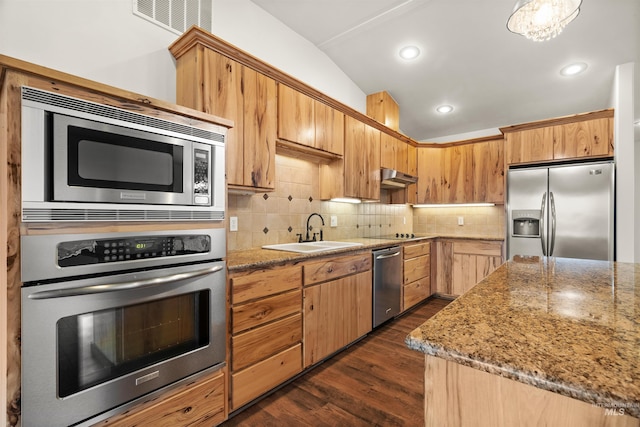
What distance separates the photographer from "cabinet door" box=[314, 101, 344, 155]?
266 centimetres

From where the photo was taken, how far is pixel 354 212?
11.9 ft

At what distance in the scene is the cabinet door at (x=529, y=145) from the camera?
3.44 m

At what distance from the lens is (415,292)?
3648 millimetres

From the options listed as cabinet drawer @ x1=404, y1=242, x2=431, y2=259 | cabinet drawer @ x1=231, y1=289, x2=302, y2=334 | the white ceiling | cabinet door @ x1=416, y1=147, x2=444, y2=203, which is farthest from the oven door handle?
cabinet door @ x1=416, y1=147, x2=444, y2=203

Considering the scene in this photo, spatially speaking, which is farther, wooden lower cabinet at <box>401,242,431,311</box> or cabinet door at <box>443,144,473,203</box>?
cabinet door at <box>443,144,473,203</box>

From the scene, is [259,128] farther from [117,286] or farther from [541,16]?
[541,16]

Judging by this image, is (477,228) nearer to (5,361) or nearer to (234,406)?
(234,406)

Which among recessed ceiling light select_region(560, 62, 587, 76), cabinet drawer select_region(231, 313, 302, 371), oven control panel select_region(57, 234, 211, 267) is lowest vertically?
cabinet drawer select_region(231, 313, 302, 371)

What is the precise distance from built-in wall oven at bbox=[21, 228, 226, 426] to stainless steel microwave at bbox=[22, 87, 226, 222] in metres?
0.11

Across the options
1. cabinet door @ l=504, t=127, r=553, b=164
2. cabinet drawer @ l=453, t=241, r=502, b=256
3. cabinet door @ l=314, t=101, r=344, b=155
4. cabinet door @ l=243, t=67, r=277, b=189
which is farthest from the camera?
cabinet drawer @ l=453, t=241, r=502, b=256

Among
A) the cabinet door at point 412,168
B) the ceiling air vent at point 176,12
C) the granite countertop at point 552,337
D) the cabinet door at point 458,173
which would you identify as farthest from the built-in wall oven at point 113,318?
the cabinet door at point 458,173

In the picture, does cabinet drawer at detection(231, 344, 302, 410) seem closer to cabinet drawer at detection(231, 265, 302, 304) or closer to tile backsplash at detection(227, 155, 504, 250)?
cabinet drawer at detection(231, 265, 302, 304)

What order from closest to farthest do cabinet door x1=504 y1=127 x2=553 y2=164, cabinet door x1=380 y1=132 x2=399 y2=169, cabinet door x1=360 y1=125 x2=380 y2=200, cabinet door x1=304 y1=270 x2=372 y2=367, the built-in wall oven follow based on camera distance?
the built-in wall oven < cabinet door x1=304 y1=270 x2=372 y2=367 < cabinet door x1=360 y1=125 x2=380 y2=200 < cabinet door x1=504 y1=127 x2=553 y2=164 < cabinet door x1=380 y1=132 x2=399 y2=169

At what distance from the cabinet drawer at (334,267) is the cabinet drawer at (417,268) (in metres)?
0.91
